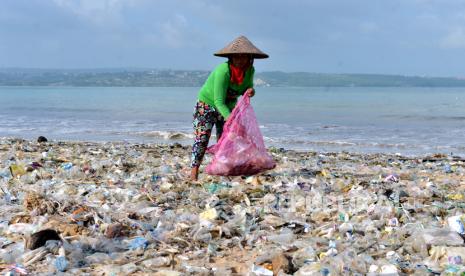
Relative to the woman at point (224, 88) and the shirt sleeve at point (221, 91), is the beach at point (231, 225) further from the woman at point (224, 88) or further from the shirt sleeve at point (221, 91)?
the shirt sleeve at point (221, 91)

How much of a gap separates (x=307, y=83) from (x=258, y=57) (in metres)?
157

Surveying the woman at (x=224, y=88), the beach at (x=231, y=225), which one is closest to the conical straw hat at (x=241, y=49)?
the woman at (x=224, y=88)

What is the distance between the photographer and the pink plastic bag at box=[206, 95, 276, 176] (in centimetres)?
598

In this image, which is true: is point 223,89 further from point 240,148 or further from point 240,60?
point 240,148

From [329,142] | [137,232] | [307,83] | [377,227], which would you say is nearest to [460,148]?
[329,142]

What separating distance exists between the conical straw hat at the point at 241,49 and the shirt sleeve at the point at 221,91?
0.25 metres

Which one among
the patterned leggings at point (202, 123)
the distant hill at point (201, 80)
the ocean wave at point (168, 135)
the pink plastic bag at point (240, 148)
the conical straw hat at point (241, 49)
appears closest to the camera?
the conical straw hat at point (241, 49)

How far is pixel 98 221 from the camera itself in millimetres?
4094

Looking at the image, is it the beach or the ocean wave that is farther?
the ocean wave

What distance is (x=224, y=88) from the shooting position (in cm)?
570

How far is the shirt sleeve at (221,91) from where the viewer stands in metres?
5.65

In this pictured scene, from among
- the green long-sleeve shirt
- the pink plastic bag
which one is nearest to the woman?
the green long-sleeve shirt

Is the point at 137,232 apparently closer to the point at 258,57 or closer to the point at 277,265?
the point at 277,265

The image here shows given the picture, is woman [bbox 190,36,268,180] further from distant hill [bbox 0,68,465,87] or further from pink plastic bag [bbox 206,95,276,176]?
distant hill [bbox 0,68,465,87]
